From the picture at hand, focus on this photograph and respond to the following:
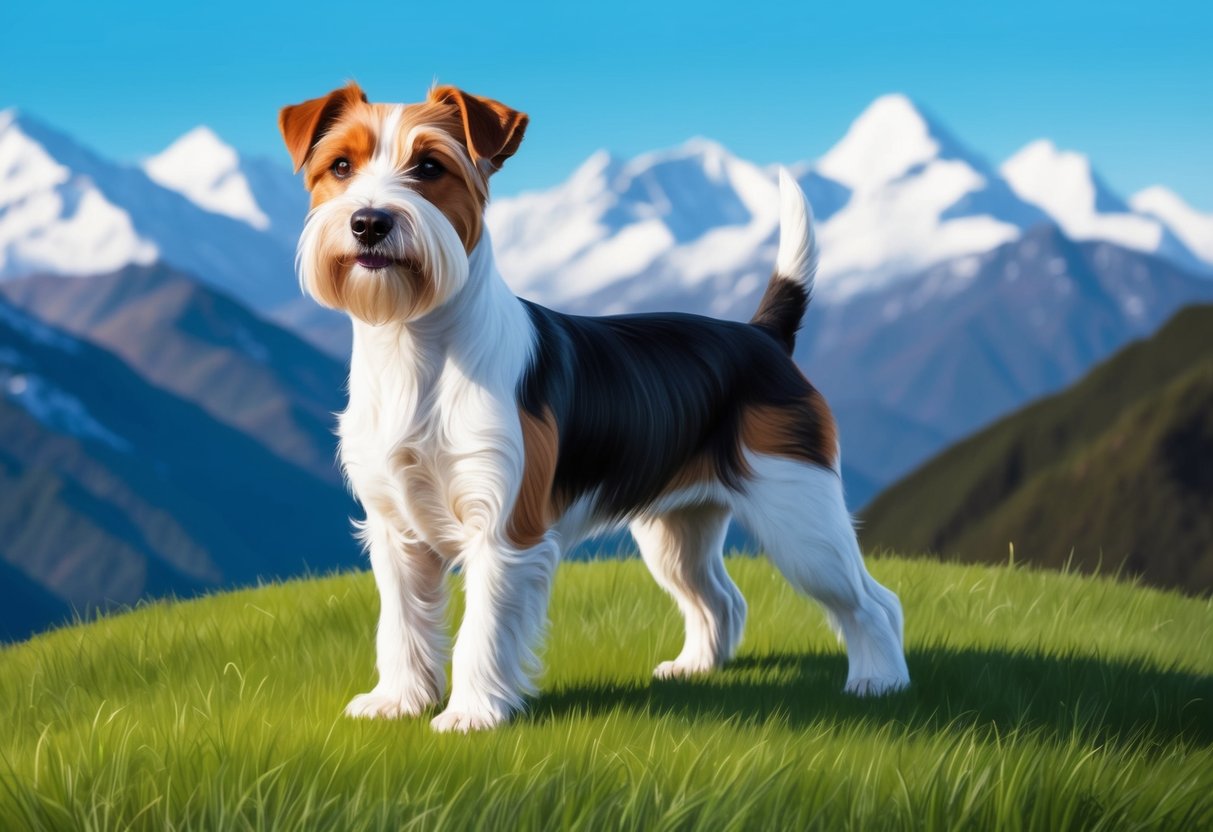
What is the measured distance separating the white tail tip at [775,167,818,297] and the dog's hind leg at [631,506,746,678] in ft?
3.82

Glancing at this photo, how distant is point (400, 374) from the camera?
4543 millimetres

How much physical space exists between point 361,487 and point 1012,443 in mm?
63633

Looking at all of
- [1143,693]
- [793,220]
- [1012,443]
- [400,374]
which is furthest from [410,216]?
[1012,443]

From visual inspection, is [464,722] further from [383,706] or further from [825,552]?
[825,552]

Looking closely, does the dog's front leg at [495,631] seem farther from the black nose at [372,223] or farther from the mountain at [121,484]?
the mountain at [121,484]

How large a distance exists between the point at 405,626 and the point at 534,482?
34.5 inches

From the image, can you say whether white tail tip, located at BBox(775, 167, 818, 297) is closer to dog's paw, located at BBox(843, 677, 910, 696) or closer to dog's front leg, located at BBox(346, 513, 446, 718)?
dog's paw, located at BBox(843, 677, 910, 696)

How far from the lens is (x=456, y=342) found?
451 centimetres

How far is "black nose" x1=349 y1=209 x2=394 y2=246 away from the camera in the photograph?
13.1 feet

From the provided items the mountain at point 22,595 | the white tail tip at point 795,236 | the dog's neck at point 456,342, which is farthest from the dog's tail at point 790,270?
the mountain at point 22,595

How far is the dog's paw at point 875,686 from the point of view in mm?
5426

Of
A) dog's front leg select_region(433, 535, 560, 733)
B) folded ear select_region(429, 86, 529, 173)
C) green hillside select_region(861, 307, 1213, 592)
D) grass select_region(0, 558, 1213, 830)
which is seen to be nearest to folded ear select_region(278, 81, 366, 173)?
folded ear select_region(429, 86, 529, 173)

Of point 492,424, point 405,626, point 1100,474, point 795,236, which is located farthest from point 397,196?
point 1100,474

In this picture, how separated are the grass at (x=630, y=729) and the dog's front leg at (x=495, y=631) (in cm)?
16
